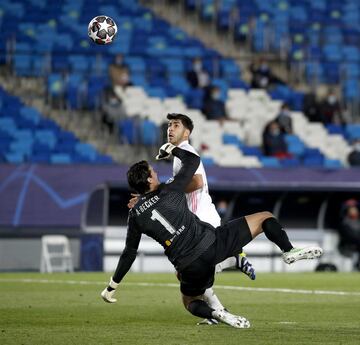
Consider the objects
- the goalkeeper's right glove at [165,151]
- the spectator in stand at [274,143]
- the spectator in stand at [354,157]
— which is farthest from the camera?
the spectator in stand at [274,143]

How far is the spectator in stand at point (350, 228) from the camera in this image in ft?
81.1

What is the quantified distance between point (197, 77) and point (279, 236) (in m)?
19.2

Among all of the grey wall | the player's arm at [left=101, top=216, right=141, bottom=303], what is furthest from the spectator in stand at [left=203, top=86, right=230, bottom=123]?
the player's arm at [left=101, top=216, right=141, bottom=303]

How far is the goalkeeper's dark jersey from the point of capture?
379 inches

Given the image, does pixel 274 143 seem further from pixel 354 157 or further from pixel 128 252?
pixel 128 252

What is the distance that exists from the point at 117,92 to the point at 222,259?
59.0 ft

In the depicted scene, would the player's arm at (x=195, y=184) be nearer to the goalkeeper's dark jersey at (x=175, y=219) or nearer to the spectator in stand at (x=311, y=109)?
the goalkeeper's dark jersey at (x=175, y=219)

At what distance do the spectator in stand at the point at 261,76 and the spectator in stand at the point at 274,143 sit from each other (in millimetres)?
2902

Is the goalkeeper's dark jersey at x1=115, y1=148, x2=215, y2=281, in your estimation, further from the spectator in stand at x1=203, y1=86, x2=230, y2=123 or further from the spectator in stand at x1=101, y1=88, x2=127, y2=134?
the spectator in stand at x1=203, y1=86, x2=230, y2=123

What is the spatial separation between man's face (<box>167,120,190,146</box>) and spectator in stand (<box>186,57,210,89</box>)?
18503 millimetres

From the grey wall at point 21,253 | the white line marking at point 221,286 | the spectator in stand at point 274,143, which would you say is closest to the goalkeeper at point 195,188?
the white line marking at point 221,286

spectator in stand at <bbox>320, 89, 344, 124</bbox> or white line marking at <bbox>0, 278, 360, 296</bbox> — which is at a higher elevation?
spectator in stand at <bbox>320, 89, 344, 124</bbox>

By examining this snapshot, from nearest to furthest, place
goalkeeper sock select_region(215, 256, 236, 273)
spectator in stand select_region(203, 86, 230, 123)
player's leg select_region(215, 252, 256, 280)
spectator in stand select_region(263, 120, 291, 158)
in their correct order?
goalkeeper sock select_region(215, 256, 236, 273), player's leg select_region(215, 252, 256, 280), spectator in stand select_region(263, 120, 291, 158), spectator in stand select_region(203, 86, 230, 123)

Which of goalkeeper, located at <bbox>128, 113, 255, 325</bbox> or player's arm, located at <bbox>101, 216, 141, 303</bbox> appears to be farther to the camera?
goalkeeper, located at <bbox>128, 113, 255, 325</bbox>
